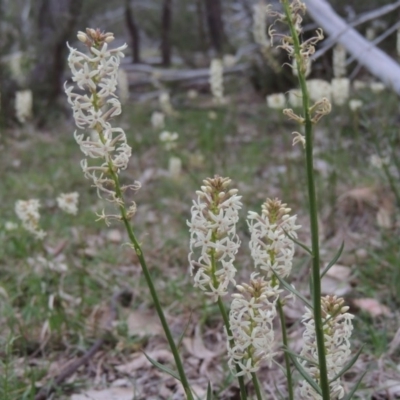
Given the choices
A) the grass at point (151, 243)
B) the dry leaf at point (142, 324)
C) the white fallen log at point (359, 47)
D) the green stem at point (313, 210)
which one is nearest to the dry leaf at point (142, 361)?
the grass at point (151, 243)

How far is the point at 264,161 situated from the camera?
614cm

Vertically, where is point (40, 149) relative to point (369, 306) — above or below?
above

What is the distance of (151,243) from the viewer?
13.5 feet

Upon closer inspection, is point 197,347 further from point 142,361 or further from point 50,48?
point 50,48

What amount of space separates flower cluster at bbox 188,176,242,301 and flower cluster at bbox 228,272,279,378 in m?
0.05

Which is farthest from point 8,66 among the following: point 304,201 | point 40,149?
point 304,201

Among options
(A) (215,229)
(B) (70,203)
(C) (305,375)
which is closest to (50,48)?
(B) (70,203)

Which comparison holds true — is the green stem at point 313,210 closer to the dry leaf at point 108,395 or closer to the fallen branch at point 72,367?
the dry leaf at point 108,395

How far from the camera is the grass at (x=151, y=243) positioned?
2.62 m

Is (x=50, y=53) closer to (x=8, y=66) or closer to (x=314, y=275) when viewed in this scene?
(x=8, y=66)

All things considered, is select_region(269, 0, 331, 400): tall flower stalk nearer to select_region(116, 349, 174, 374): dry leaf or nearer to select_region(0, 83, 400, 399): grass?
select_region(0, 83, 400, 399): grass

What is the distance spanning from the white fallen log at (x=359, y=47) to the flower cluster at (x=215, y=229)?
357 cm

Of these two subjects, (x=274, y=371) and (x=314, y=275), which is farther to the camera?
(x=274, y=371)

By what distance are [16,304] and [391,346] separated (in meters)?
1.92
